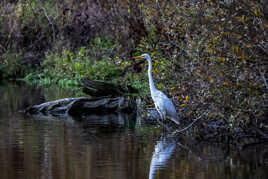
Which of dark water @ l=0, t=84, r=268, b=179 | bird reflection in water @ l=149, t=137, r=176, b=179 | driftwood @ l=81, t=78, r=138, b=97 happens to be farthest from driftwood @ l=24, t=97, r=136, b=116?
bird reflection in water @ l=149, t=137, r=176, b=179

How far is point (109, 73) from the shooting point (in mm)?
23859

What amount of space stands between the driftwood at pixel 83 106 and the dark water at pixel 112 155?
3127 mm

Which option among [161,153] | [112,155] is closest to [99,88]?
[161,153]

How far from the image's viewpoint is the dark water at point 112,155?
7859mm

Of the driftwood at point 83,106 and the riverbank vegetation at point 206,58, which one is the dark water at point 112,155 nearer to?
the riverbank vegetation at point 206,58

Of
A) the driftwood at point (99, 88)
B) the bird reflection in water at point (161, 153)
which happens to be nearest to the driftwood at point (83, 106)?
the driftwood at point (99, 88)

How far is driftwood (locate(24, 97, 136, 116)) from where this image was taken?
53.7 ft

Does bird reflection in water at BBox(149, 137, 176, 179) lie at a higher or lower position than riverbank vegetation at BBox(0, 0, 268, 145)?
lower

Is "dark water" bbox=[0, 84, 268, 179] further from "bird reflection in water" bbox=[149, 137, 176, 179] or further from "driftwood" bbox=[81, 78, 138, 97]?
"driftwood" bbox=[81, 78, 138, 97]

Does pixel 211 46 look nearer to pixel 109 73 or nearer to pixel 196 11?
pixel 196 11

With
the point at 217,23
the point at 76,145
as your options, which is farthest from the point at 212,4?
the point at 76,145

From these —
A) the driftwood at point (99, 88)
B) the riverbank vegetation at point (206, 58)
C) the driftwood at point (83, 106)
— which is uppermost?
the riverbank vegetation at point (206, 58)

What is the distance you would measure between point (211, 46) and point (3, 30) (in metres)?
28.9

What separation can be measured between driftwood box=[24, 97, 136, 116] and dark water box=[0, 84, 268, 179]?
3.13m
